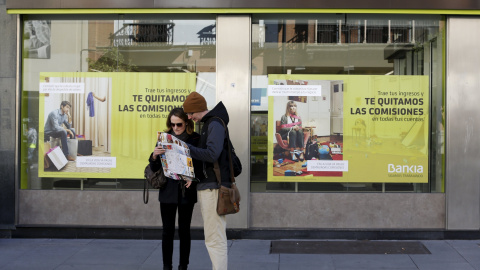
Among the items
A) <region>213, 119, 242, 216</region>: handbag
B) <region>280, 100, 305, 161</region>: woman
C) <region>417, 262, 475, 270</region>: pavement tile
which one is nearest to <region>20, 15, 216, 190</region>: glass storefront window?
<region>280, 100, 305, 161</region>: woman

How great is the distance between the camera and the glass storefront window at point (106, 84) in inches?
326

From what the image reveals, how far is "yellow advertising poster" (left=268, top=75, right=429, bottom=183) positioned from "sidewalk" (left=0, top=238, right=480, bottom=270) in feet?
3.87

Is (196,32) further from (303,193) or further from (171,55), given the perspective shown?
(303,193)

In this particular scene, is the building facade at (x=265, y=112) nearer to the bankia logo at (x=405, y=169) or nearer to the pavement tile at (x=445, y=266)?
the bankia logo at (x=405, y=169)

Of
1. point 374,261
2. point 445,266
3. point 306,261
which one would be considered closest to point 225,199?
point 306,261

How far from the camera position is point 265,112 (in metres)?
8.25

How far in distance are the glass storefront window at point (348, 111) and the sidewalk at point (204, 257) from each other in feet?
3.61

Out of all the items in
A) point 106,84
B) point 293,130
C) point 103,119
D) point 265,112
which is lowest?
point 293,130

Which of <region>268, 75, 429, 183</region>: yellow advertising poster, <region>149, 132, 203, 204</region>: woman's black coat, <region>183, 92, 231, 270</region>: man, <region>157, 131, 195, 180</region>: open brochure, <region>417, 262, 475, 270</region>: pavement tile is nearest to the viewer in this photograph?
<region>157, 131, 195, 180</region>: open brochure

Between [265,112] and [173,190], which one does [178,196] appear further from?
[265,112]

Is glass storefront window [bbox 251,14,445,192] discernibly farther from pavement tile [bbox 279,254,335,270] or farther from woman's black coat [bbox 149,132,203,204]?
woman's black coat [bbox 149,132,203,204]

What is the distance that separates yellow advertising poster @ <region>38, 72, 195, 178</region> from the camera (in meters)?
8.29

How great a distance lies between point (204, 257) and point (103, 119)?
2.67 metres

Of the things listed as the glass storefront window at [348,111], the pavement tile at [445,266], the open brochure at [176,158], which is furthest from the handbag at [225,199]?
the glass storefront window at [348,111]
